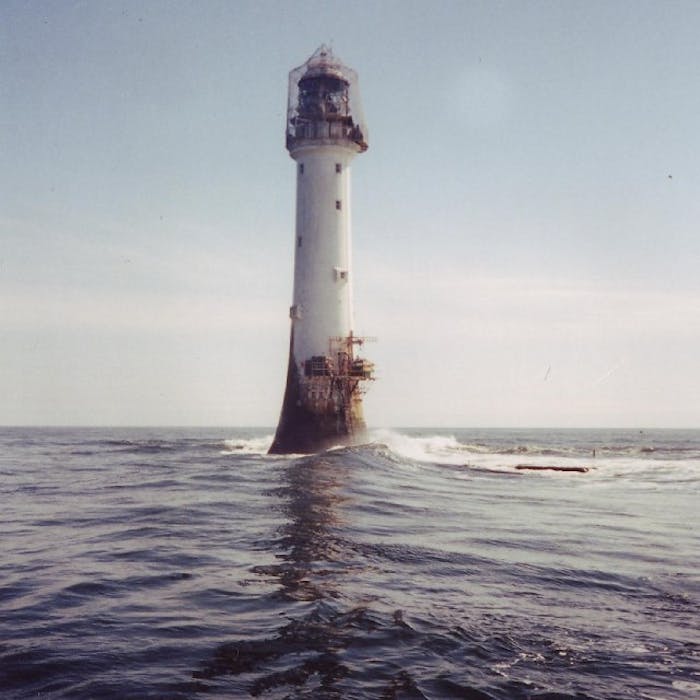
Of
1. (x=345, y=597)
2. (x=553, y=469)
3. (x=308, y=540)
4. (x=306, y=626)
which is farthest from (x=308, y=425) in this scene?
(x=306, y=626)

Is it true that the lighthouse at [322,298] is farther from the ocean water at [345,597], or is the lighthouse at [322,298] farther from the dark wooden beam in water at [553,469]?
the ocean water at [345,597]

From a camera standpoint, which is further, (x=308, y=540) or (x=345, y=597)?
(x=308, y=540)

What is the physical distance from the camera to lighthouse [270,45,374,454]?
37.8m

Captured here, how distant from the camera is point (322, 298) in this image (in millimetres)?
37750

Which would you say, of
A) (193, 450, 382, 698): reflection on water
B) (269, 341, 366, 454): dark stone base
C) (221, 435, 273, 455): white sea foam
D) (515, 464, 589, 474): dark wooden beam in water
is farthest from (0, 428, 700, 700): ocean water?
(221, 435, 273, 455): white sea foam

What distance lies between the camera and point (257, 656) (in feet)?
24.2

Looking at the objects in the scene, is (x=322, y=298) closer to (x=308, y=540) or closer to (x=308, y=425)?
(x=308, y=425)

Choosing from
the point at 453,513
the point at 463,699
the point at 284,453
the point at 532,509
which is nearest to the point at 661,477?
the point at 532,509

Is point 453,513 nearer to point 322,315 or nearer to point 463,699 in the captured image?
point 463,699

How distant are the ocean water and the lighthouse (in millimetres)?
16834

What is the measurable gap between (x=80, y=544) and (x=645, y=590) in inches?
426

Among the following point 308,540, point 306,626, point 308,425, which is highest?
point 308,425

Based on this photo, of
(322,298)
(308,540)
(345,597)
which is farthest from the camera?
(322,298)

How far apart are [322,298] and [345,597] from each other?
2888 centimetres
